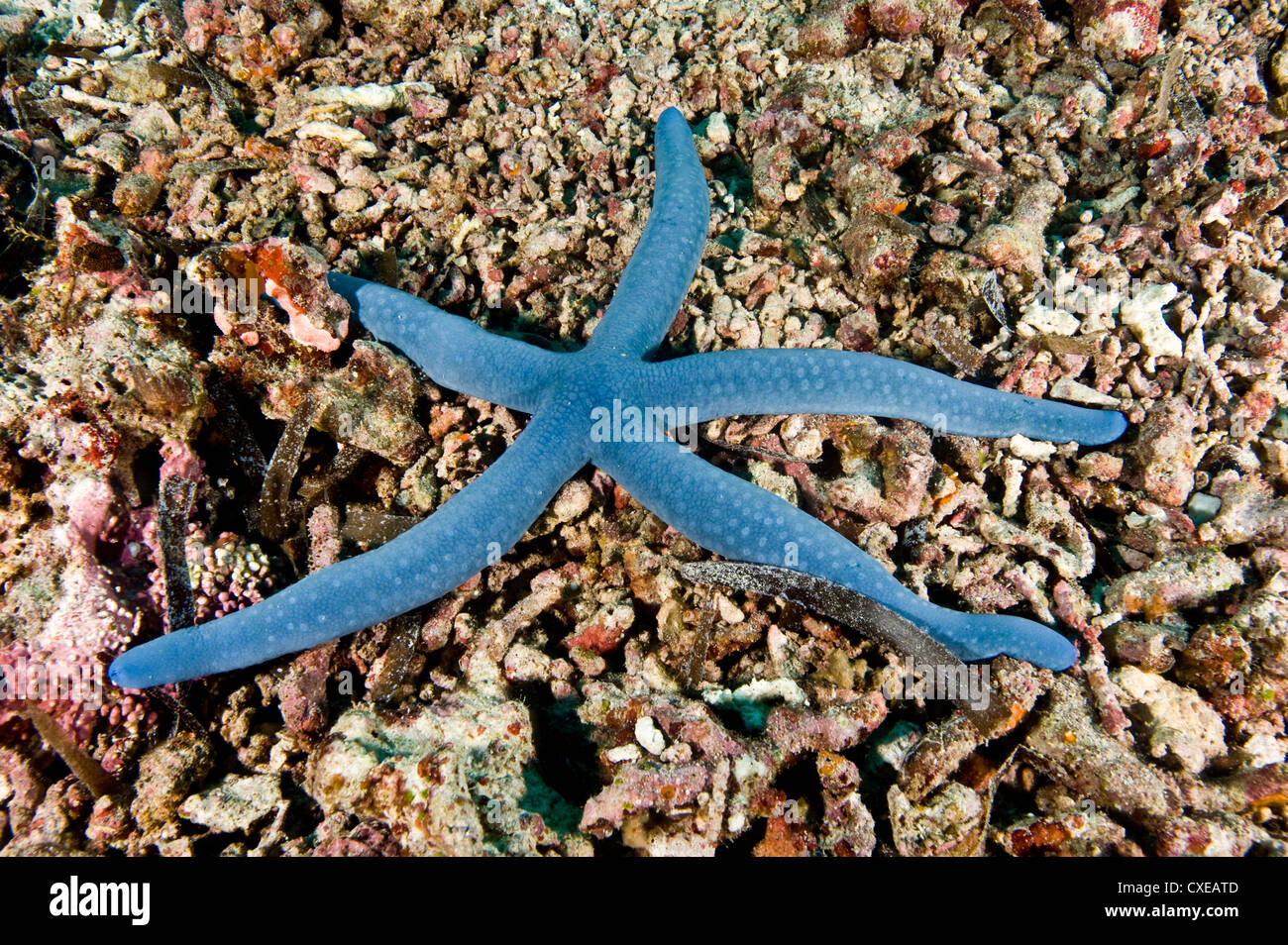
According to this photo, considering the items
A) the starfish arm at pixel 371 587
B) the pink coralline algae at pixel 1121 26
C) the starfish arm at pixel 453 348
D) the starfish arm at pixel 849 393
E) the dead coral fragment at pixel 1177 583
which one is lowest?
the dead coral fragment at pixel 1177 583

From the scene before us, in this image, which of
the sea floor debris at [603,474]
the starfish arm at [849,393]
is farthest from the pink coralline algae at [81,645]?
the starfish arm at [849,393]

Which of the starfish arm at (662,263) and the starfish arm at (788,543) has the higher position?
the starfish arm at (662,263)

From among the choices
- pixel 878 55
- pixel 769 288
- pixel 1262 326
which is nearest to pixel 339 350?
pixel 769 288

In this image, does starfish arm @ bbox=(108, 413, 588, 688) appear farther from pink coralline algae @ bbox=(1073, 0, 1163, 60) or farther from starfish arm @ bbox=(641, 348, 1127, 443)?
pink coralline algae @ bbox=(1073, 0, 1163, 60)

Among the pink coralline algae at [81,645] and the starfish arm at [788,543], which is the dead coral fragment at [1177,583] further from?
the pink coralline algae at [81,645]

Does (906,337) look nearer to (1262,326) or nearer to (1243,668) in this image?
(1262,326)

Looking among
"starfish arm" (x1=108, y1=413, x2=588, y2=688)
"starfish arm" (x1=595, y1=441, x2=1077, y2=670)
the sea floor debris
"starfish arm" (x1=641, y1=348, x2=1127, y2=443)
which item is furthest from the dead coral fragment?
"starfish arm" (x1=108, y1=413, x2=588, y2=688)
